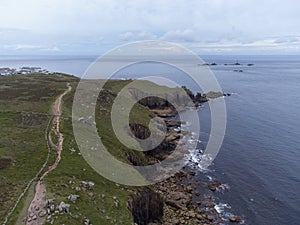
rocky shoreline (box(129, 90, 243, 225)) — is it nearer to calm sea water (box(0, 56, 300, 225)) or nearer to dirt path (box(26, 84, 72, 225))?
calm sea water (box(0, 56, 300, 225))

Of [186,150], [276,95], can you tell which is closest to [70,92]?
[186,150]

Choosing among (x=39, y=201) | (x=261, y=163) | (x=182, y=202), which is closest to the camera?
(x=39, y=201)

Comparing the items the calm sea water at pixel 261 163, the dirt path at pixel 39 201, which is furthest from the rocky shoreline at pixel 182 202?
the dirt path at pixel 39 201

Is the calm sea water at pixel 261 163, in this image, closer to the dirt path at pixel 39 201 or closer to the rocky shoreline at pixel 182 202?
the rocky shoreline at pixel 182 202

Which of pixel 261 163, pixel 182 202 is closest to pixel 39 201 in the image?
A: pixel 182 202

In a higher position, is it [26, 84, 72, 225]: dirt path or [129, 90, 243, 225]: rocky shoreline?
[26, 84, 72, 225]: dirt path

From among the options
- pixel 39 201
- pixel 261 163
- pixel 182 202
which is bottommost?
pixel 182 202

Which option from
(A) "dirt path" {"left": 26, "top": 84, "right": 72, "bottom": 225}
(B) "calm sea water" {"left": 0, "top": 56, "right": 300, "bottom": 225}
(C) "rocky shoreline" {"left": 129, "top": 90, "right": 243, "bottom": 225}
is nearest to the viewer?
(A) "dirt path" {"left": 26, "top": 84, "right": 72, "bottom": 225}

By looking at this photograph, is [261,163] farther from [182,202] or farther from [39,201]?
[39,201]

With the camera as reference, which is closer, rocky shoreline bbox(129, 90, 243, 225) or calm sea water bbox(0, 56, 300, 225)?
rocky shoreline bbox(129, 90, 243, 225)

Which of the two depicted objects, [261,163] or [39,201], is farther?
[261,163]

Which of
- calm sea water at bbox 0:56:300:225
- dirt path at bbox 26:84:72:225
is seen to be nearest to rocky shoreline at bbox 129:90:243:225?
calm sea water at bbox 0:56:300:225

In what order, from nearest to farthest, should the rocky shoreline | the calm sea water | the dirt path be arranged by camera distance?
the dirt path, the rocky shoreline, the calm sea water
